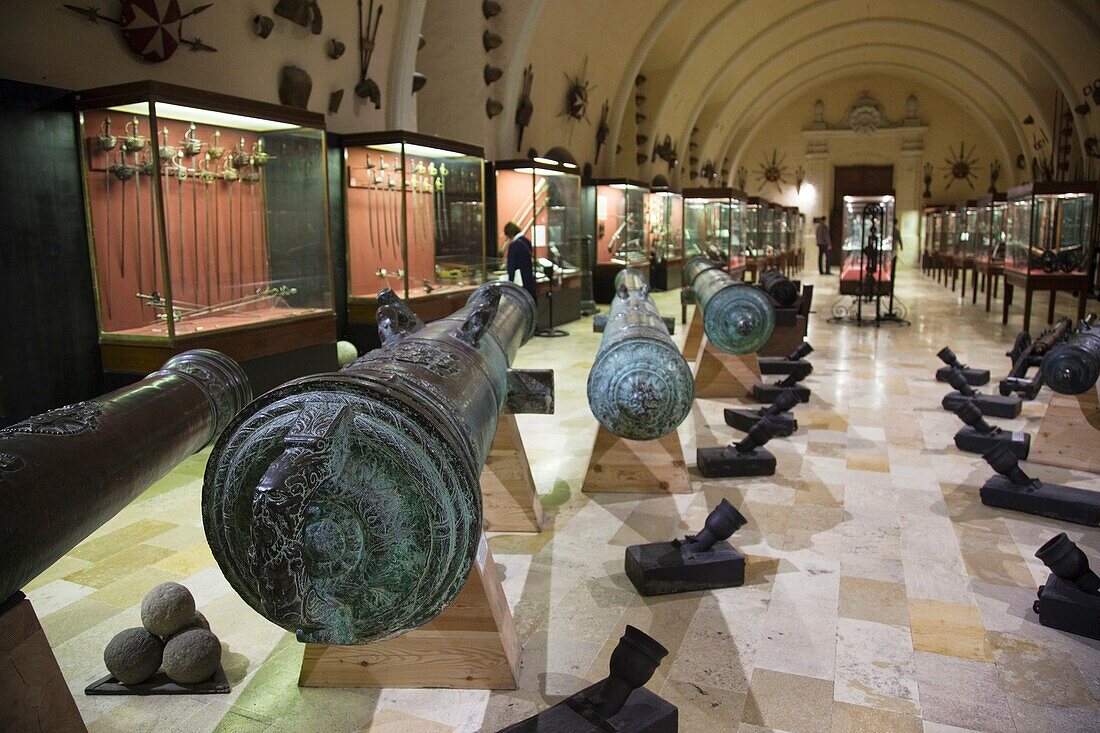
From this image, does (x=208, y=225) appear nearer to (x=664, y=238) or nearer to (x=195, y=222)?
(x=195, y=222)

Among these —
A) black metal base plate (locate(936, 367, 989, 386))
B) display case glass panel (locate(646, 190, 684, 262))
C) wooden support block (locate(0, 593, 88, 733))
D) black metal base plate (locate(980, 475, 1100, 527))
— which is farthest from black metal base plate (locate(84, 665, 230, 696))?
display case glass panel (locate(646, 190, 684, 262))

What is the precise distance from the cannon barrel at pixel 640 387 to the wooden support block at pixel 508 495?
0.56m

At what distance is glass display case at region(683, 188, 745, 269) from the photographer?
15281 millimetres

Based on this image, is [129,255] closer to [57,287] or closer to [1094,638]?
[57,287]

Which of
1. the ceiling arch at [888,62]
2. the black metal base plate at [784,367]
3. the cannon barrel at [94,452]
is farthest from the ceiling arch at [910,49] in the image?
the cannon barrel at [94,452]

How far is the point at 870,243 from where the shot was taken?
12914 millimetres

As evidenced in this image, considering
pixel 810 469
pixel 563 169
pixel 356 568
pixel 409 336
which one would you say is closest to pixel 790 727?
pixel 356 568

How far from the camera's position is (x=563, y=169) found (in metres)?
12.2

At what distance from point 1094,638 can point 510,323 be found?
9.43 feet

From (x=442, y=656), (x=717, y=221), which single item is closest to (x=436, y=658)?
(x=442, y=656)

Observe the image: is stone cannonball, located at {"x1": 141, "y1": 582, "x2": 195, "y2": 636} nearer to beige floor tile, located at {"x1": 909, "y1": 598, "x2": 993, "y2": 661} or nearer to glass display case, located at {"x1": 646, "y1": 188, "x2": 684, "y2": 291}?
beige floor tile, located at {"x1": 909, "y1": 598, "x2": 993, "y2": 661}

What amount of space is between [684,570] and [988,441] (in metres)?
3.18

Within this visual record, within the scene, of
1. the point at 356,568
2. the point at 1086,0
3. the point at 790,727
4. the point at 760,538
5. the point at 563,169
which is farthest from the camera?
the point at 1086,0

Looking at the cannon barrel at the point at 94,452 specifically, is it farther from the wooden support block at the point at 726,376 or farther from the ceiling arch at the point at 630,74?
the ceiling arch at the point at 630,74
